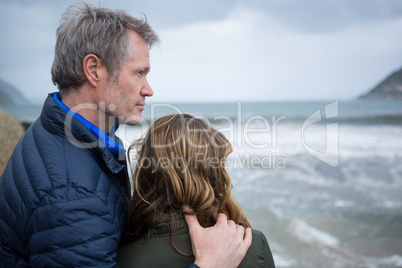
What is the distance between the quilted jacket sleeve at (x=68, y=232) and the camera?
53.5 inches

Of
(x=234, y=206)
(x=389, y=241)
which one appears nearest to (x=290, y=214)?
(x=389, y=241)

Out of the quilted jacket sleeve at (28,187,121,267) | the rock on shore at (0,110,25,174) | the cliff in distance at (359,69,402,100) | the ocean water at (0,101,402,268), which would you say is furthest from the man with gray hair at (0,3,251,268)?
the cliff in distance at (359,69,402,100)

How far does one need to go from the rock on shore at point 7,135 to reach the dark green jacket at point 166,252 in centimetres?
290

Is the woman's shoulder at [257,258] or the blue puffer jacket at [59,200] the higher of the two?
the blue puffer jacket at [59,200]

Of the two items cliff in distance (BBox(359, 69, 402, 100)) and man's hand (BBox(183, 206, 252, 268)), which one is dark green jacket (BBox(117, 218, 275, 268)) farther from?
cliff in distance (BBox(359, 69, 402, 100))

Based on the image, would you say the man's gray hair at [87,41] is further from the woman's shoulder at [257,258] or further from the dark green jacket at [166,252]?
the woman's shoulder at [257,258]

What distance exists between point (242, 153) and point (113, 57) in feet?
38.9

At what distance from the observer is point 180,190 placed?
1.74m

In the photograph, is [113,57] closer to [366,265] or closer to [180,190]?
[180,190]

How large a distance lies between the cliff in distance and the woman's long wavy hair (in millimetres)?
68710

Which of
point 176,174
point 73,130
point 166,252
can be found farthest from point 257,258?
point 73,130

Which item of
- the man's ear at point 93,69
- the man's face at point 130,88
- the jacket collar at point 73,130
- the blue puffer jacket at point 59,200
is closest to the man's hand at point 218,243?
the blue puffer jacket at point 59,200

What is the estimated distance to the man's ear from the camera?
1723 mm

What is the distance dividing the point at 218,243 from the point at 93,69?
1.06 meters
